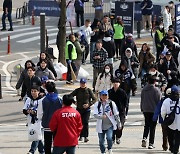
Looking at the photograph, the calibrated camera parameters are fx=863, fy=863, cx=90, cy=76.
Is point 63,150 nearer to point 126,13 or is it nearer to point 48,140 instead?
point 48,140

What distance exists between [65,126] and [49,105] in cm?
147

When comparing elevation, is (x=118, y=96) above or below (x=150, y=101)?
above

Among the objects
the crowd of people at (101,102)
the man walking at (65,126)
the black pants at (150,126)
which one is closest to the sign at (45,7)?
the crowd of people at (101,102)

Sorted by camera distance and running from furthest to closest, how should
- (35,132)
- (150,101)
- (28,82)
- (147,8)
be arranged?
(147,8) → (28,82) → (150,101) → (35,132)

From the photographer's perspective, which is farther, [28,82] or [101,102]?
[28,82]

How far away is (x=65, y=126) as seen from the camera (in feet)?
47.0

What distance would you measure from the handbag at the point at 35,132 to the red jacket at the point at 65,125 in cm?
194

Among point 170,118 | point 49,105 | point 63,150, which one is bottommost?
point 63,150

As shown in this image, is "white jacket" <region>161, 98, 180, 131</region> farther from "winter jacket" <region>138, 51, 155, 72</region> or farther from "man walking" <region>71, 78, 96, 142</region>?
"winter jacket" <region>138, 51, 155, 72</region>

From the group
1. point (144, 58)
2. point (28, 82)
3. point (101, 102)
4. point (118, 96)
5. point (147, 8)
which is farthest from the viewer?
point (147, 8)

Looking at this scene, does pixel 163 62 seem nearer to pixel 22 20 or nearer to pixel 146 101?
pixel 146 101

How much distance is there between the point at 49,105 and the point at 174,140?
278cm

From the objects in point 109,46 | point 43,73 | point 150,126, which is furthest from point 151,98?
point 109,46

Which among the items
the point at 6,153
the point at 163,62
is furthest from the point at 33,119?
the point at 163,62
